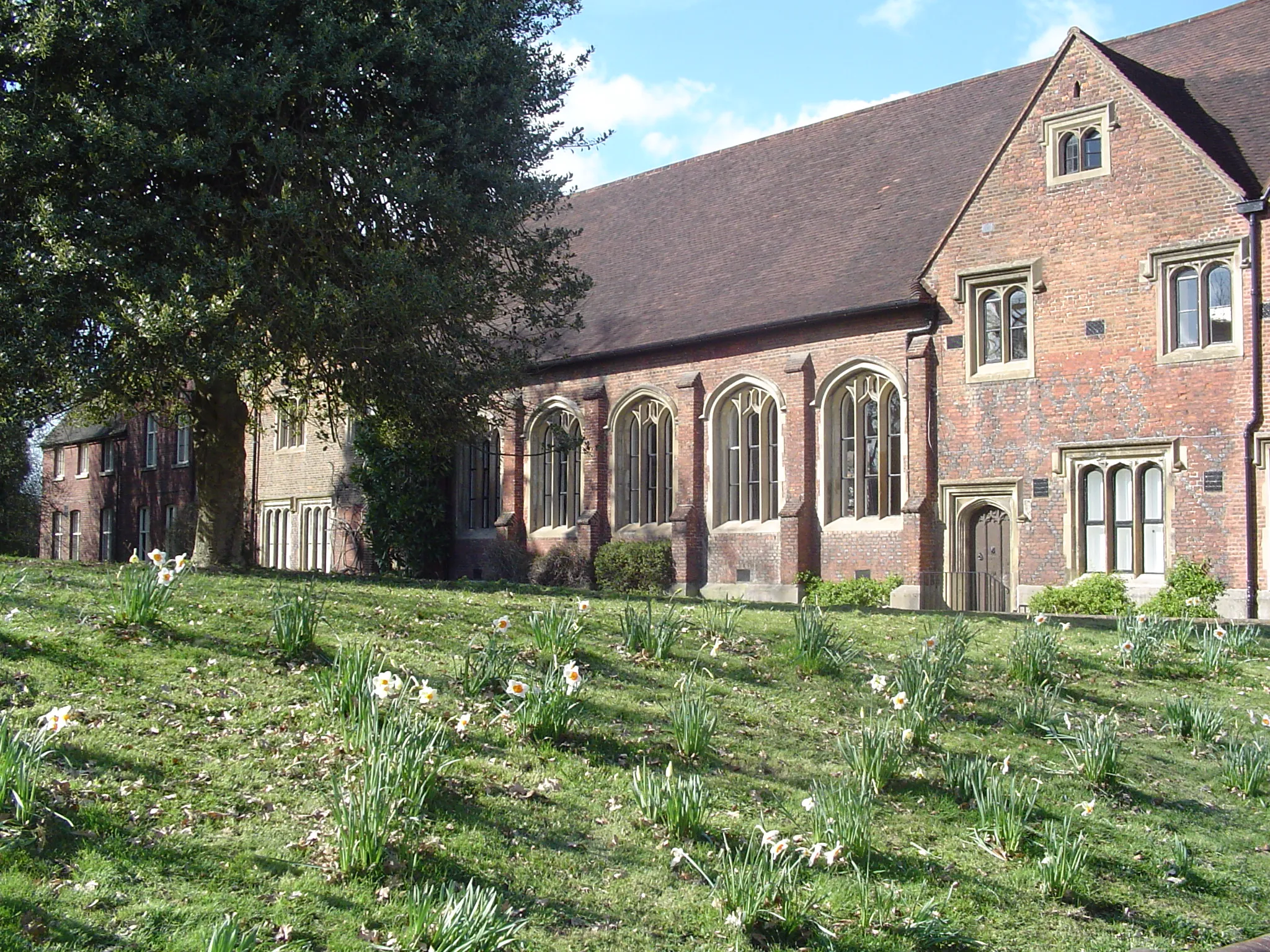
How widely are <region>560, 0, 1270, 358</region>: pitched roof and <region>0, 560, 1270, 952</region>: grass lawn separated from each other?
560 inches

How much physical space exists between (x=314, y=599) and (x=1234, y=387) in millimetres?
15047

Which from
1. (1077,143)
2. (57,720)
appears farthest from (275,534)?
(57,720)

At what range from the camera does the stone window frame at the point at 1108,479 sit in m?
19.6

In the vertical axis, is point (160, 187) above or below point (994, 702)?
above

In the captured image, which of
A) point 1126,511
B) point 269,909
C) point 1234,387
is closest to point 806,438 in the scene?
point 1126,511

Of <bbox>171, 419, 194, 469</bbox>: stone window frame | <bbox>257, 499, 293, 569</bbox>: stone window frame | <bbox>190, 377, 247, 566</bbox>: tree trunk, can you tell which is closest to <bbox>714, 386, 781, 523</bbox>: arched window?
<bbox>190, 377, 247, 566</bbox>: tree trunk

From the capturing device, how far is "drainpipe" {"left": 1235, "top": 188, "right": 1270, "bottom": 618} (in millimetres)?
18562

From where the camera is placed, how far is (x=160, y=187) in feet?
51.5

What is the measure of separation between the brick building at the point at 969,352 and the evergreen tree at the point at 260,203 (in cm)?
516

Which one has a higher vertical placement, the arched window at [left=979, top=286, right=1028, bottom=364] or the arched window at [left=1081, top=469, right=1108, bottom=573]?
the arched window at [left=979, top=286, right=1028, bottom=364]

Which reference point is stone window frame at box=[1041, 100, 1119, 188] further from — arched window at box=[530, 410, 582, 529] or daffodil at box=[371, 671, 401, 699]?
daffodil at box=[371, 671, 401, 699]

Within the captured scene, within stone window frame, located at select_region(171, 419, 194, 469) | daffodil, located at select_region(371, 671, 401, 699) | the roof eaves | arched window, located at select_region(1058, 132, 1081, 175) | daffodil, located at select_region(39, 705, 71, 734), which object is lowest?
daffodil, located at select_region(39, 705, 71, 734)

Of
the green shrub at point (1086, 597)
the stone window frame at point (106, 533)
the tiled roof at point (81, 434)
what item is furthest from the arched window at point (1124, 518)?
the stone window frame at point (106, 533)

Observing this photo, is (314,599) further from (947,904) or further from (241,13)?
(241,13)
